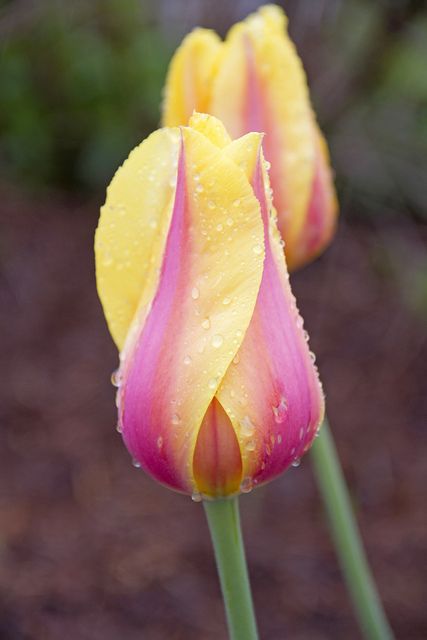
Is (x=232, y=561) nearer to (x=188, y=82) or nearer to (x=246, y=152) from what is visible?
(x=246, y=152)

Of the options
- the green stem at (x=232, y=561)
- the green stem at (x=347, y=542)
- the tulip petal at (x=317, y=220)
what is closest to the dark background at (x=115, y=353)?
the green stem at (x=347, y=542)

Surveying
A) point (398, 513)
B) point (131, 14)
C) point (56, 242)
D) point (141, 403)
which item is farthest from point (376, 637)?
point (131, 14)

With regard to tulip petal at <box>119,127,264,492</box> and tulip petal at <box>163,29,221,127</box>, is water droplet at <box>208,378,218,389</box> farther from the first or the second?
tulip petal at <box>163,29,221,127</box>

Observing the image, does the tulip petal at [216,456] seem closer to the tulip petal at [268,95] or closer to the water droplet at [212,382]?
the water droplet at [212,382]

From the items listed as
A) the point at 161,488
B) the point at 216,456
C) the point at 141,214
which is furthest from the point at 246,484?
the point at 161,488

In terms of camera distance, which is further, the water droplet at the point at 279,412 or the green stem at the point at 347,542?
the green stem at the point at 347,542
